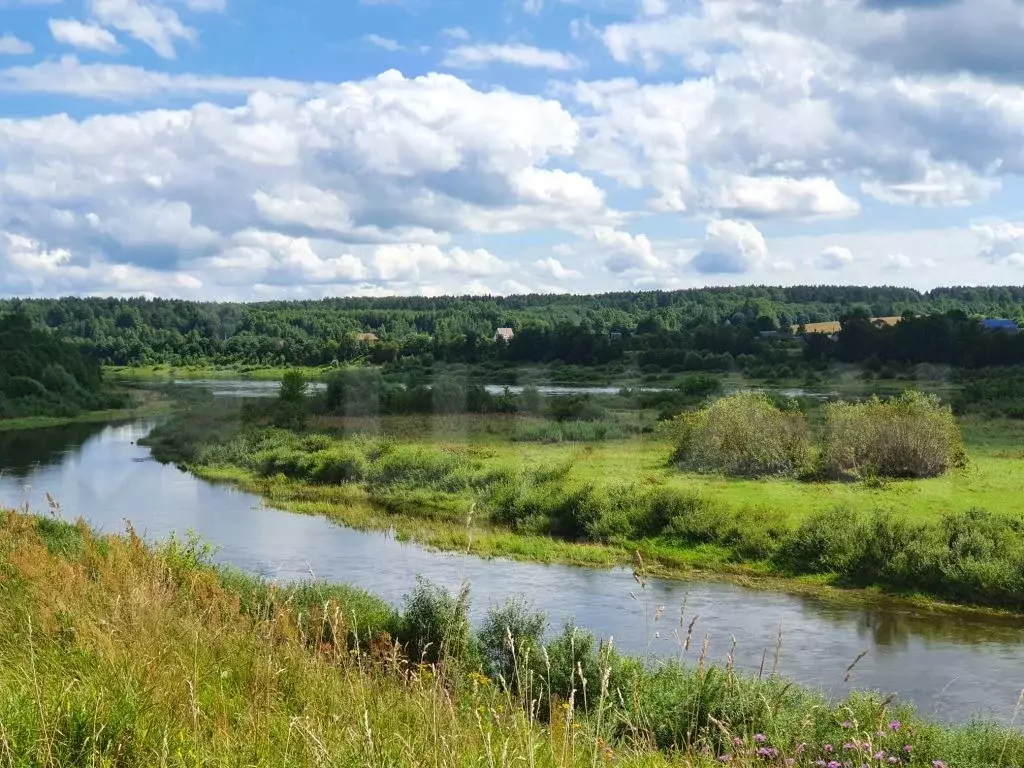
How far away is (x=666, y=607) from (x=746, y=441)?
13.6 m

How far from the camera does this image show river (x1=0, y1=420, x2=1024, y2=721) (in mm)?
14844

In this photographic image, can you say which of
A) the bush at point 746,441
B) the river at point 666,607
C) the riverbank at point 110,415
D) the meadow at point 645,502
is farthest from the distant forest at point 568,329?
the river at point 666,607

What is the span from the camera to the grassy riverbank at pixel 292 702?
463 centimetres

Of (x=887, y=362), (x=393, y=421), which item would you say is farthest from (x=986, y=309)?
(x=393, y=421)

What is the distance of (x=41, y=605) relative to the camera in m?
8.10

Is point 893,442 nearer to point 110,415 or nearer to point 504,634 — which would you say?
point 504,634

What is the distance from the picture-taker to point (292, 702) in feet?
20.7

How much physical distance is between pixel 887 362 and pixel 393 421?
3996 cm

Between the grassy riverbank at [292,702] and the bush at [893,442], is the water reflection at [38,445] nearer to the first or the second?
the bush at [893,442]

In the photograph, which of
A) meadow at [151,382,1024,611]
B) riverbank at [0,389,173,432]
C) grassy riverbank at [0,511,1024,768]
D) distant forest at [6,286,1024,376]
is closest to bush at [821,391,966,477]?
meadow at [151,382,1024,611]

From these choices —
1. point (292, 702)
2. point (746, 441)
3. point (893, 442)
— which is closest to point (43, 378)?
point (746, 441)

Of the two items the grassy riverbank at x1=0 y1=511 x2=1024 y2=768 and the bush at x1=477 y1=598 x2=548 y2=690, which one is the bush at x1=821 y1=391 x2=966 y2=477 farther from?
the grassy riverbank at x1=0 y1=511 x2=1024 y2=768

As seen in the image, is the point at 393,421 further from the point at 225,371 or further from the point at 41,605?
the point at 225,371

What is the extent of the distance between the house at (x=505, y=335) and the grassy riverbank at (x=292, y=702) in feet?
285
